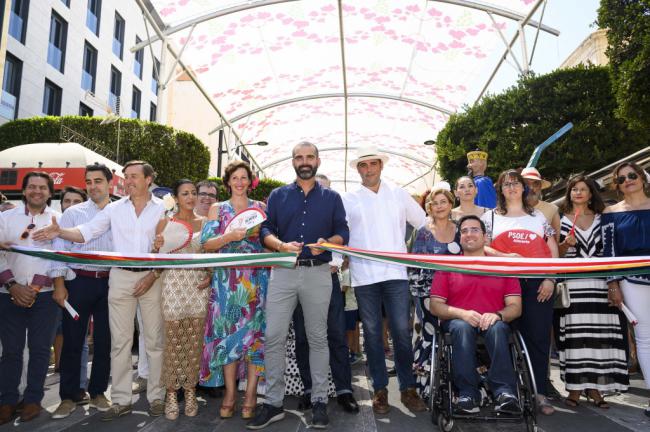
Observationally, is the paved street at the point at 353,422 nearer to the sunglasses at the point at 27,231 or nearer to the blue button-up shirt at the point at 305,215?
the blue button-up shirt at the point at 305,215

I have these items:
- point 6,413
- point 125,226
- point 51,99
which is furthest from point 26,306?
point 51,99

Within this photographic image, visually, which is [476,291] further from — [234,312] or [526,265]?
[234,312]

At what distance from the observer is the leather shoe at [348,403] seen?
4.00 meters

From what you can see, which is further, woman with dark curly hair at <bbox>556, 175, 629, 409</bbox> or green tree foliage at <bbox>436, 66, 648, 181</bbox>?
green tree foliage at <bbox>436, 66, 648, 181</bbox>

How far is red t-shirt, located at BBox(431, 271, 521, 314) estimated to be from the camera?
3748 millimetres

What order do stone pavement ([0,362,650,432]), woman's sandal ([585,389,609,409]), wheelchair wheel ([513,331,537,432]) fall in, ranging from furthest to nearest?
woman's sandal ([585,389,609,409]) → stone pavement ([0,362,650,432]) → wheelchair wheel ([513,331,537,432])

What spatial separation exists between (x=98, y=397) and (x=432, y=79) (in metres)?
16.3

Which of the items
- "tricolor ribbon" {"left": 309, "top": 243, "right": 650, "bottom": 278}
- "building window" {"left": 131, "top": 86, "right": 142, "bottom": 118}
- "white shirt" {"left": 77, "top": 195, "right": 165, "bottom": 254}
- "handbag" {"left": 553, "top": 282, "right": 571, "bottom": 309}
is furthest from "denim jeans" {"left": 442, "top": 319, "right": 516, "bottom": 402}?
"building window" {"left": 131, "top": 86, "right": 142, "bottom": 118}

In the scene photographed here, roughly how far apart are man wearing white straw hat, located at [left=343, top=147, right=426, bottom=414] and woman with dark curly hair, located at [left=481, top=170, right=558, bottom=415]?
2.48 feet

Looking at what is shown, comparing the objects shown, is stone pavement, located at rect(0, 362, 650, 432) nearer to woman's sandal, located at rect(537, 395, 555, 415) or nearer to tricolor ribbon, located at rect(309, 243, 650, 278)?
woman's sandal, located at rect(537, 395, 555, 415)

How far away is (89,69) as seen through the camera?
23.7 meters

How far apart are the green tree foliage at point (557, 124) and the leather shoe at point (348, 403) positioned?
28.9 ft

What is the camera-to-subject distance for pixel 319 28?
15250 millimetres

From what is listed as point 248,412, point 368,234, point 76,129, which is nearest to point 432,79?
point 76,129
